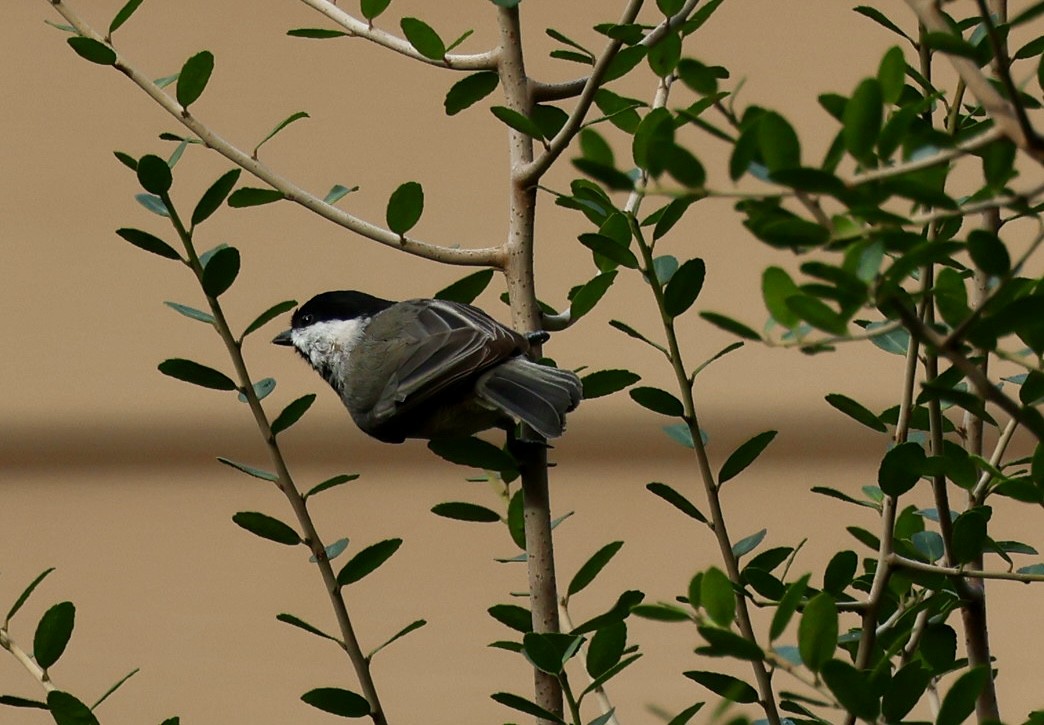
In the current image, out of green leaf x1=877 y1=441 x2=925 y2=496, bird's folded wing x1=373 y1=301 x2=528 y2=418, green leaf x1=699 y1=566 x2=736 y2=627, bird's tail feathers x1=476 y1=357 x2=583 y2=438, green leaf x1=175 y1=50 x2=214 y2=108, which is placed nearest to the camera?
green leaf x1=699 y1=566 x2=736 y2=627

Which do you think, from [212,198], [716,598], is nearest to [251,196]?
[212,198]

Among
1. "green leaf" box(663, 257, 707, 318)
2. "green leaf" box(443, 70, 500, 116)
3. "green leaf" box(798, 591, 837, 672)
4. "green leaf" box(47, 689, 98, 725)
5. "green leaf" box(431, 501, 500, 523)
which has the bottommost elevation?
"green leaf" box(47, 689, 98, 725)

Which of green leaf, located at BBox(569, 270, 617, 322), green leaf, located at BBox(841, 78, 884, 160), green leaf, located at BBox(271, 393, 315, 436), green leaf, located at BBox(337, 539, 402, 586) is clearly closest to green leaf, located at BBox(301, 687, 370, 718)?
green leaf, located at BBox(337, 539, 402, 586)

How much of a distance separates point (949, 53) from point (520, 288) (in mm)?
445

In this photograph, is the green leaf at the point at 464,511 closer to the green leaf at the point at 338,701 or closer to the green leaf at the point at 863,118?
the green leaf at the point at 338,701

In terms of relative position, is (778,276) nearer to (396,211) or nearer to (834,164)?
(834,164)

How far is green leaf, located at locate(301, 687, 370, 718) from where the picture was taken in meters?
0.81

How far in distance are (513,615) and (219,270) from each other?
286mm

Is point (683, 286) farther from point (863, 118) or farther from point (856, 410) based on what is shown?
point (863, 118)

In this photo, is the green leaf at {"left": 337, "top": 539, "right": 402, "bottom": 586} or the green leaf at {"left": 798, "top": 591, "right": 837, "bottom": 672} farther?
the green leaf at {"left": 337, "top": 539, "right": 402, "bottom": 586}

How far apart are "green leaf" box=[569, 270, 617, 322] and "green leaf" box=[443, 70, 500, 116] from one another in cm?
16

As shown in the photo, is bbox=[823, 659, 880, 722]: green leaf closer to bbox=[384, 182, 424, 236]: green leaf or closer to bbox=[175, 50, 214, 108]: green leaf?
bbox=[384, 182, 424, 236]: green leaf

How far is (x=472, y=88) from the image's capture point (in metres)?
0.90

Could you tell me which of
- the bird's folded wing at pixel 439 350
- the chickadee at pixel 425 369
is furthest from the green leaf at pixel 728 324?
the bird's folded wing at pixel 439 350
